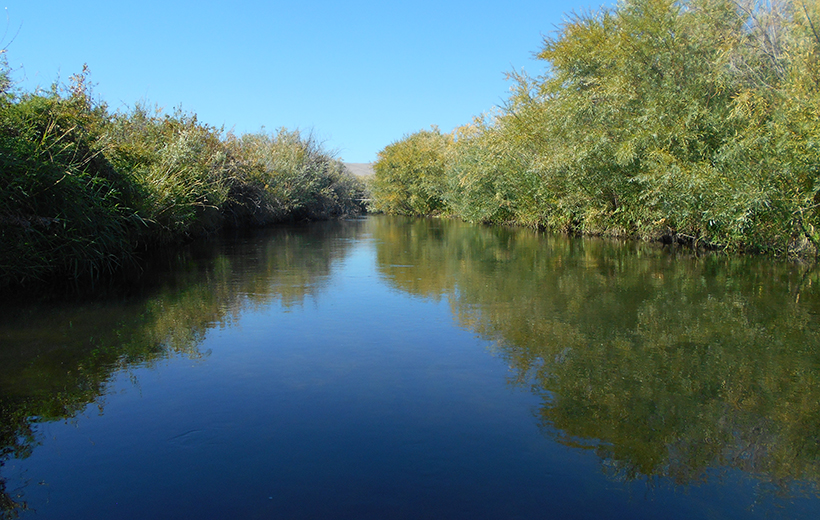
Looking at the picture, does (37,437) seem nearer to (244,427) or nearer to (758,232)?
(244,427)

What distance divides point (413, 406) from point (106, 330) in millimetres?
4403

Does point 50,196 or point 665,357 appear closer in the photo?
point 665,357

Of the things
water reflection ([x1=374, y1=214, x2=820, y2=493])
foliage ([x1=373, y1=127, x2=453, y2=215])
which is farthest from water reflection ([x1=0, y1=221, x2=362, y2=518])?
foliage ([x1=373, y1=127, x2=453, y2=215])

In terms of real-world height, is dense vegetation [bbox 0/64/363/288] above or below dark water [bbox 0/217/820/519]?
above

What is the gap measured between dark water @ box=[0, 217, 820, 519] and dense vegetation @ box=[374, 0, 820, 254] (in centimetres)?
487

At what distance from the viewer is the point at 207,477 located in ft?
11.2

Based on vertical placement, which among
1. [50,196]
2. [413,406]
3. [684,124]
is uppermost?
[684,124]

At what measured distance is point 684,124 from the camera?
15.5 meters

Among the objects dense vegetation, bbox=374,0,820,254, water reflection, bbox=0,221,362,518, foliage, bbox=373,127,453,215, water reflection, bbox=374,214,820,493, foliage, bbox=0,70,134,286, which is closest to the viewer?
water reflection, bbox=374,214,820,493

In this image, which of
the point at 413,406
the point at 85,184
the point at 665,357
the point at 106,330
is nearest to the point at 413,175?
the point at 85,184

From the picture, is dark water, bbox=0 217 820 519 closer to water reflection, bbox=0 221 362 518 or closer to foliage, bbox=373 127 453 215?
water reflection, bbox=0 221 362 518

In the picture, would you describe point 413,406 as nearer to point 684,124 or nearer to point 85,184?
point 85,184

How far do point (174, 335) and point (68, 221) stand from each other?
4335mm

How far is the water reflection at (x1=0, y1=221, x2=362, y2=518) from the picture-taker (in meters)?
4.50
